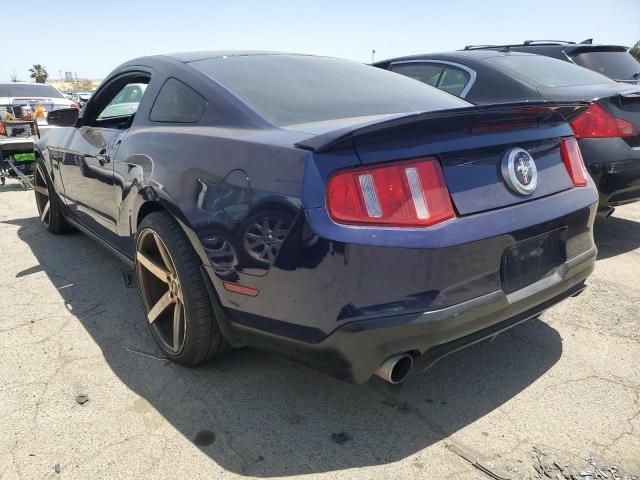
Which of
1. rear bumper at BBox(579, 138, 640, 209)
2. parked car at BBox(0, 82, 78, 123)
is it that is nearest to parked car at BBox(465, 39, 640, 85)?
rear bumper at BBox(579, 138, 640, 209)

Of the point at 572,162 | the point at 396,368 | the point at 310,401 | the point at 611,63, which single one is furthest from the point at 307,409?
the point at 611,63

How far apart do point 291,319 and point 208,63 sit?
1.53 m

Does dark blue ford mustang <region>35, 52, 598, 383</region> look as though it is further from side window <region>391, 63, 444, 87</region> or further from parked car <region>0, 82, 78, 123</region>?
parked car <region>0, 82, 78, 123</region>

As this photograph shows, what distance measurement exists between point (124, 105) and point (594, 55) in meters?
4.83

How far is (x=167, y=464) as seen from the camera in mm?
1925

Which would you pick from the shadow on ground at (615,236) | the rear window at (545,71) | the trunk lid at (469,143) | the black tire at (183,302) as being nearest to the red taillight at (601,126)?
the rear window at (545,71)

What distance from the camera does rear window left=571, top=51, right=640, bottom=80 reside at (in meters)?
5.57

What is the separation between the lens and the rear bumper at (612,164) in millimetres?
3770

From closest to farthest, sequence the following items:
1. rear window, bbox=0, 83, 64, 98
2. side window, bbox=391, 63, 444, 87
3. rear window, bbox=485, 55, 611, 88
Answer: rear window, bbox=485, 55, 611, 88 < side window, bbox=391, 63, 444, 87 < rear window, bbox=0, 83, 64, 98

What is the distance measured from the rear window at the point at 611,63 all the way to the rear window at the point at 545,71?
2.64 feet

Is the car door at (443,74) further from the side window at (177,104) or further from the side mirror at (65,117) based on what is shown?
the side mirror at (65,117)

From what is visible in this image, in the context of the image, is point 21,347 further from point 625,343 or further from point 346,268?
point 625,343

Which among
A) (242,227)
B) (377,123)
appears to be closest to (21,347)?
(242,227)

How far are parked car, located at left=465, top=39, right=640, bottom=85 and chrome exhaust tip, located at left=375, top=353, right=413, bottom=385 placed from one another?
15.3 ft
